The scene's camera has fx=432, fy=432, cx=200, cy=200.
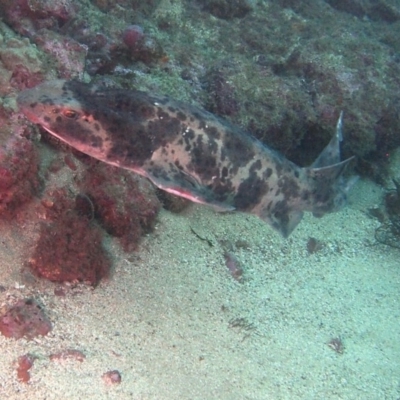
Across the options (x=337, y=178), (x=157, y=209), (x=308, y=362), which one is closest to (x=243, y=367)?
(x=308, y=362)

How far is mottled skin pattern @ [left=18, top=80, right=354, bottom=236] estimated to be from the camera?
4805 millimetres

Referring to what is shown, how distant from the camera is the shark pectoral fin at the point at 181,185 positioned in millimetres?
4883

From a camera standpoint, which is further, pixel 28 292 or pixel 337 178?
pixel 337 178

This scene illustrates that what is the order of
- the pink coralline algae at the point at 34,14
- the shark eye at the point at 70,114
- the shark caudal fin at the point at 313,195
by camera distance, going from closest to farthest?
the shark eye at the point at 70,114
the shark caudal fin at the point at 313,195
the pink coralline algae at the point at 34,14

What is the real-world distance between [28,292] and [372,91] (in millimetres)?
8322

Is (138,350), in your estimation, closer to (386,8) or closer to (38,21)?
(38,21)

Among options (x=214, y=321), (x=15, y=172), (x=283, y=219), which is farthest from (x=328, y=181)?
(x=15, y=172)

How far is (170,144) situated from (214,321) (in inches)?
108

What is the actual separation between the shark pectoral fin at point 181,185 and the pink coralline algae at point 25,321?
2.11 meters

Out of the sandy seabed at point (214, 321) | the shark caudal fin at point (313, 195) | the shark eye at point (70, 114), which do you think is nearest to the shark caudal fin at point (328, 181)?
the shark caudal fin at point (313, 195)

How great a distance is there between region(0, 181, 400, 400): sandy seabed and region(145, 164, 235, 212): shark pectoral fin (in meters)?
1.91

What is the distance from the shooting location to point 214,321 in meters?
6.32

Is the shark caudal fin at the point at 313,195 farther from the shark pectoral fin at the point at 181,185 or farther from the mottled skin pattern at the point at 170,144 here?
the shark pectoral fin at the point at 181,185

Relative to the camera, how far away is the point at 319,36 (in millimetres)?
10984
